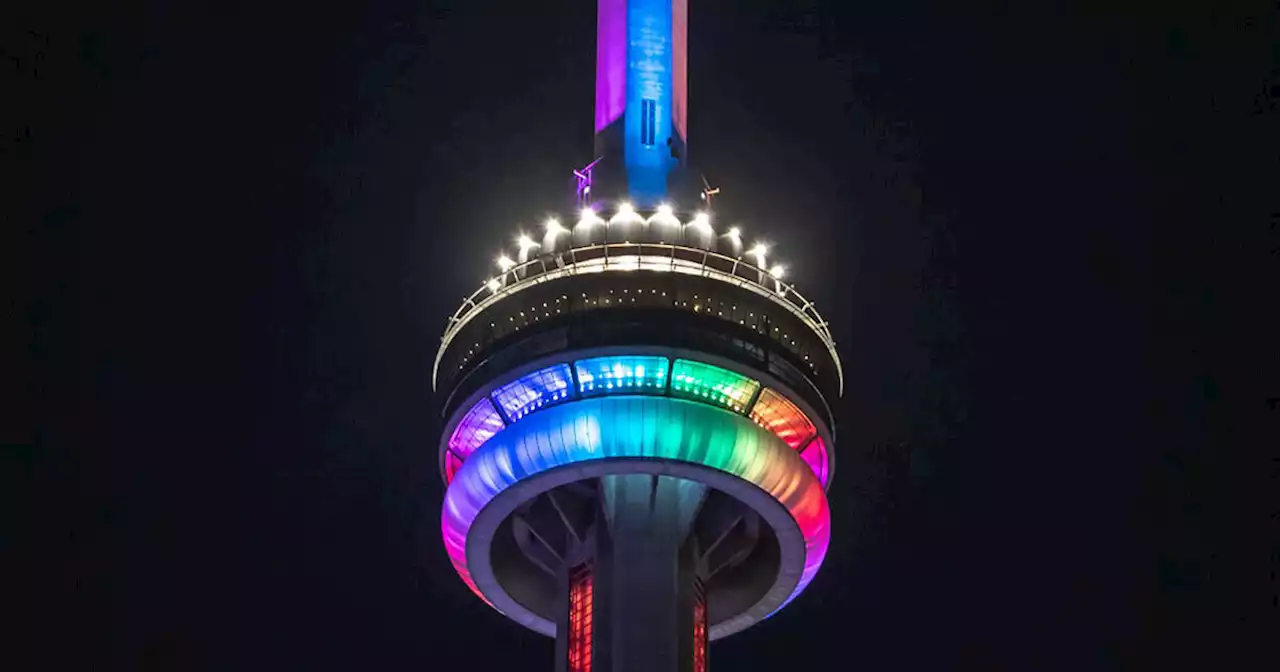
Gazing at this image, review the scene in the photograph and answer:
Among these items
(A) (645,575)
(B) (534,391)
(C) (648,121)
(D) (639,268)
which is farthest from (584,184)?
(A) (645,575)

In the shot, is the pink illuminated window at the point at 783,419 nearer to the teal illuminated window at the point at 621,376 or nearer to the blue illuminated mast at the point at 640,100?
the teal illuminated window at the point at 621,376

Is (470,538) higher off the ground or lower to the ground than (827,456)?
lower

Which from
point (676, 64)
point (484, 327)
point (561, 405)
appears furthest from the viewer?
point (676, 64)

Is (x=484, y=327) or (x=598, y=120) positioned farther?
(x=598, y=120)

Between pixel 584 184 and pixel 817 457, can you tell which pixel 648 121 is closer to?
pixel 584 184

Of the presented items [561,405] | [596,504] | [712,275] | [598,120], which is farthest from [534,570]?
[598,120]

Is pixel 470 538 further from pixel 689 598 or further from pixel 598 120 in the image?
pixel 598 120

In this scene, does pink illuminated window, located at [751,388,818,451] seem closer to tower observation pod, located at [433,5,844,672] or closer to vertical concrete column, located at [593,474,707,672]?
tower observation pod, located at [433,5,844,672]

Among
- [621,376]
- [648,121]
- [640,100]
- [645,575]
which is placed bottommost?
[645,575]
